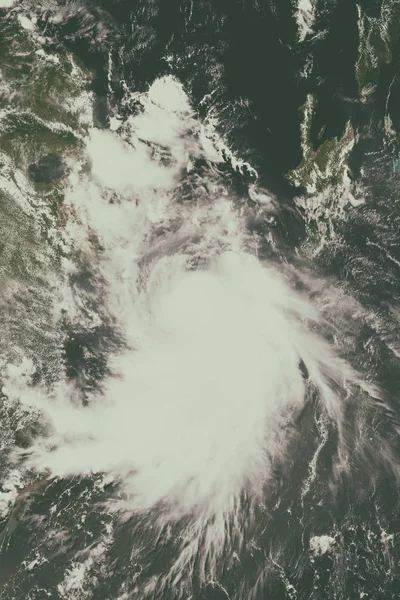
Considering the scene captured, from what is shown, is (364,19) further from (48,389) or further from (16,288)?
(48,389)

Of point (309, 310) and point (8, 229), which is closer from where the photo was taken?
point (8, 229)

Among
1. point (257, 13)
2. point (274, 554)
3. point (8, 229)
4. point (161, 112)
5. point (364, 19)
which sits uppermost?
point (364, 19)

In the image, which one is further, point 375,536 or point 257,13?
point 375,536

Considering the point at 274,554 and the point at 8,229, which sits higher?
the point at 8,229

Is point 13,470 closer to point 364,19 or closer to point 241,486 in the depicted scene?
point 241,486

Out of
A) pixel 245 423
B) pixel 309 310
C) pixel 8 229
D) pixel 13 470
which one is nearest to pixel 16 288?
pixel 8 229

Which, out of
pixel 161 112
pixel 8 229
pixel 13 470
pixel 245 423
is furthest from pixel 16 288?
pixel 245 423
